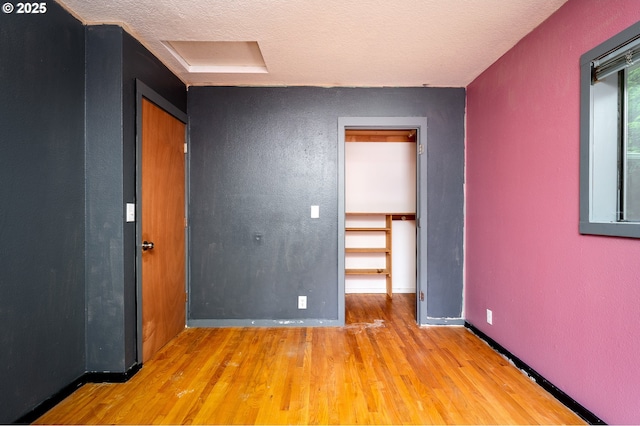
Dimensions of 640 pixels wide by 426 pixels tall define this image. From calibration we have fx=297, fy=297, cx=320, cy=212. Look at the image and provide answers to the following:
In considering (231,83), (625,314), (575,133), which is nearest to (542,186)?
(575,133)

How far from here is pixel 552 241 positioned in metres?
1.92

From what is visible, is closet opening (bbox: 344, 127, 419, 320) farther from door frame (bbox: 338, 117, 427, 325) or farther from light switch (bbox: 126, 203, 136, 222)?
light switch (bbox: 126, 203, 136, 222)

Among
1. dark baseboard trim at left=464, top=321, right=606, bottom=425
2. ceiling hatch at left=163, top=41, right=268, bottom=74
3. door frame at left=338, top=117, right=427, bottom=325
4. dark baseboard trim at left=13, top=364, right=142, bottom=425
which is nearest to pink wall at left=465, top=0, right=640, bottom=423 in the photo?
dark baseboard trim at left=464, top=321, right=606, bottom=425

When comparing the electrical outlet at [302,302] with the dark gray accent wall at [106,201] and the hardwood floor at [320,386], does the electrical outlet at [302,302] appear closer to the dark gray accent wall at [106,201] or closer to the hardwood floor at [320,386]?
the hardwood floor at [320,386]

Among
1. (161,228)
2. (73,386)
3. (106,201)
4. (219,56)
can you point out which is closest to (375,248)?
(161,228)

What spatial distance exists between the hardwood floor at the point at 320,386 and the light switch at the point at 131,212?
1103 millimetres

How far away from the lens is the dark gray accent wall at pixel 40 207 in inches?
59.0

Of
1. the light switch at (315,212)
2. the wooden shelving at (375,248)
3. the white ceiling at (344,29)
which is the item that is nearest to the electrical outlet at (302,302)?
the light switch at (315,212)

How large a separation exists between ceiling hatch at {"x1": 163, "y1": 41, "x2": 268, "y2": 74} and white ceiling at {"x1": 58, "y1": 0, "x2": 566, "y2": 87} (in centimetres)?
7

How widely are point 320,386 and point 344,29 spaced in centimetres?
242

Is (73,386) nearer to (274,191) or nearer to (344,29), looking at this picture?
(274,191)

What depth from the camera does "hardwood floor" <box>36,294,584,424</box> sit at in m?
1.66

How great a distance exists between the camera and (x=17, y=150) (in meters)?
1.55

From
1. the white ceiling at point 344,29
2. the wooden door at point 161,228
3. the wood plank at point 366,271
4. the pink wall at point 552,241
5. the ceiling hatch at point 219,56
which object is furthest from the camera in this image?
the wood plank at point 366,271
